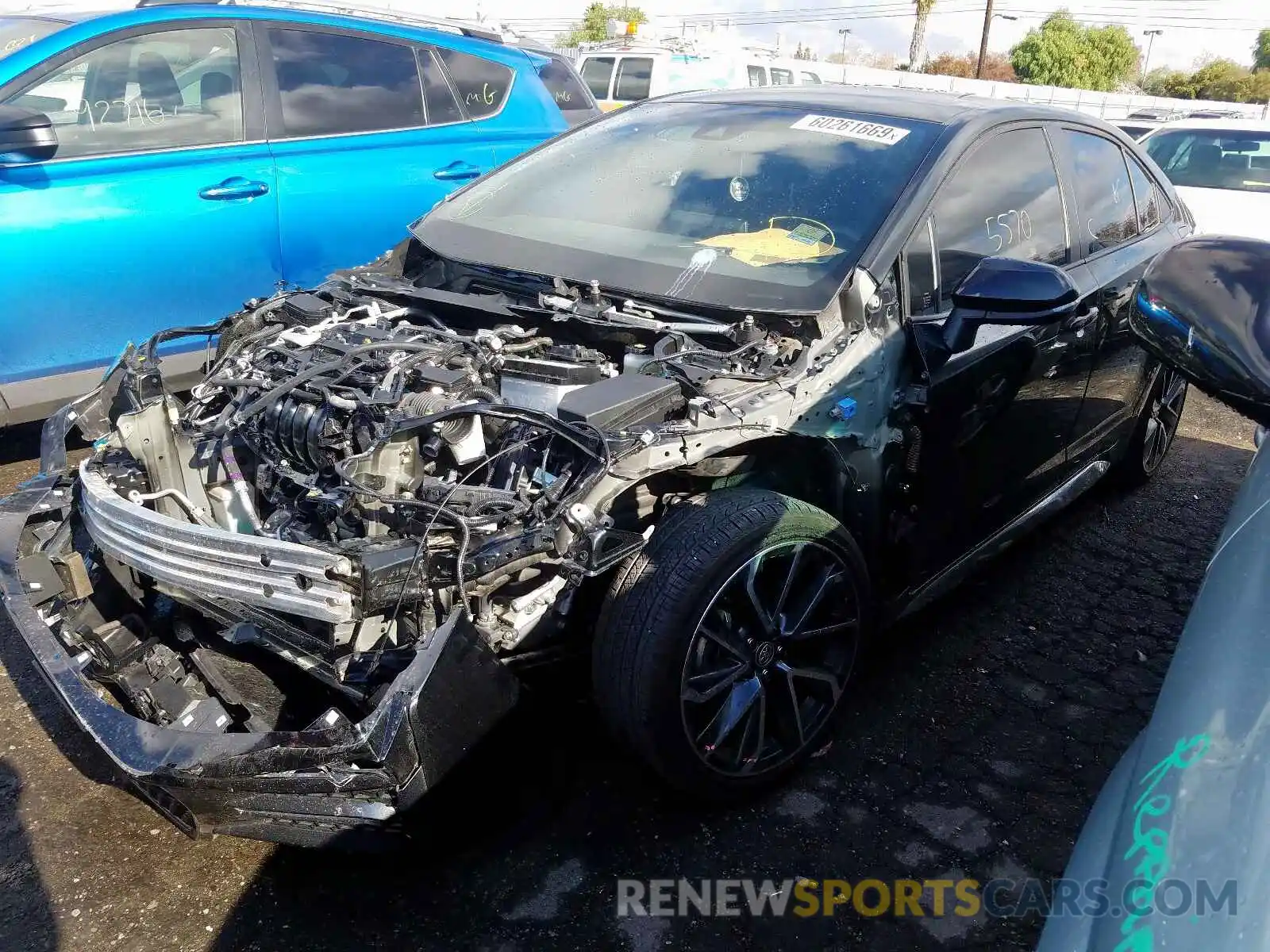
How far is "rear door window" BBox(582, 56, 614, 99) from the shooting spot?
1315 centimetres

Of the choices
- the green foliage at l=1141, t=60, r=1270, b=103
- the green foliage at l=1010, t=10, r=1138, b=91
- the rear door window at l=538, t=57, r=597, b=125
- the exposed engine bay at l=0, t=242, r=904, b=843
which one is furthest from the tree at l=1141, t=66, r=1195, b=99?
the exposed engine bay at l=0, t=242, r=904, b=843

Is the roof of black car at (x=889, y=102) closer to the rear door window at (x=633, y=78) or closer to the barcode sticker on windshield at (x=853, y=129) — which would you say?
the barcode sticker on windshield at (x=853, y=129)

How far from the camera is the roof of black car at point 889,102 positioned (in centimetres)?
309

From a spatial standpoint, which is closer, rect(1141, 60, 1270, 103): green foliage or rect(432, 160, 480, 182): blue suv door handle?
rect(432, 160, 480, 182): blue suv door handle

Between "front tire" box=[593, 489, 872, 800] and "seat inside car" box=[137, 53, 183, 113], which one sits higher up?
"seat inside car" box=[137, 53, 183, 113]

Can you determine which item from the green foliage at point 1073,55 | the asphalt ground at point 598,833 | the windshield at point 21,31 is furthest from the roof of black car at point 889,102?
the green foliage at point 1073,55

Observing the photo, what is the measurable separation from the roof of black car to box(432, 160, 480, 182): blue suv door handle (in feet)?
5.39

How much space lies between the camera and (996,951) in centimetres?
211

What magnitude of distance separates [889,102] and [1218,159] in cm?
664

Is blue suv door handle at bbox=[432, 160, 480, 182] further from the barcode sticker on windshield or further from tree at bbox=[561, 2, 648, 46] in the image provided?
tree at bbox=[561, 2, 648, 46]

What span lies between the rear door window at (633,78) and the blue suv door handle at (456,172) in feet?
28.6

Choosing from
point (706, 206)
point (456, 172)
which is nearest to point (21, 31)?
point (456, 172)

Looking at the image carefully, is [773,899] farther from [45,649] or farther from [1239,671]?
[45,649]

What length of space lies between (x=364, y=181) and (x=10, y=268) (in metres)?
1.57
